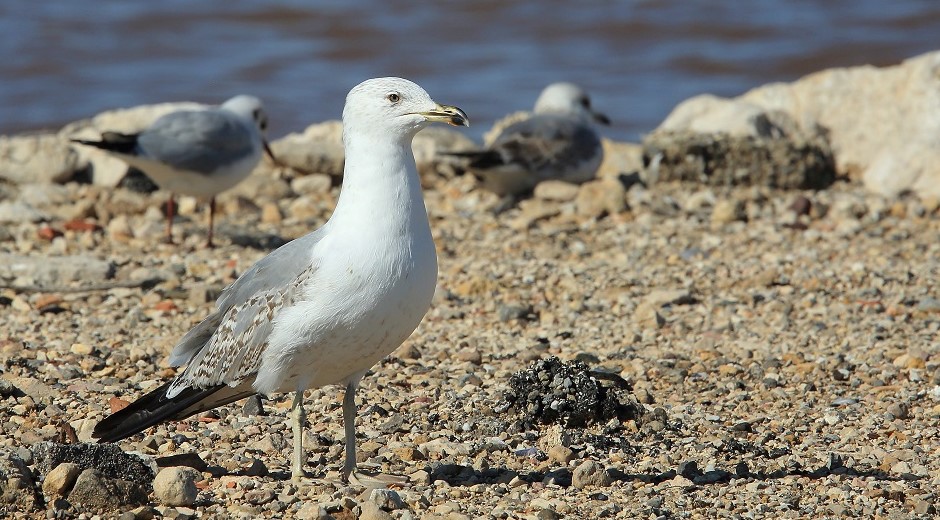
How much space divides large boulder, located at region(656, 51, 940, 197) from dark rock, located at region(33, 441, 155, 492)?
683 centimetres

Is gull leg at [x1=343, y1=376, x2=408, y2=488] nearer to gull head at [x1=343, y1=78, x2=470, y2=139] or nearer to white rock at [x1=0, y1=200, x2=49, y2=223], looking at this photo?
gull head at [x1=343, y1=78, x2=470, y2=139]

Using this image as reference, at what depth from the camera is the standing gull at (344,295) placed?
4.26m

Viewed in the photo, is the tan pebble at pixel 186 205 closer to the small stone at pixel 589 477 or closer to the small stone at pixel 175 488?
the small stone at pixel 175 488

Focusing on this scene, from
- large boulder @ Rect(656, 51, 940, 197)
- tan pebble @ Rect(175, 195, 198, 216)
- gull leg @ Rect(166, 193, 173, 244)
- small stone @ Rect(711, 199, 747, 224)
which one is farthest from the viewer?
large boulder @ Rect(656, 51, 940, 197)

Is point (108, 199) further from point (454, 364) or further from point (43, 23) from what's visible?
point (43, 23)

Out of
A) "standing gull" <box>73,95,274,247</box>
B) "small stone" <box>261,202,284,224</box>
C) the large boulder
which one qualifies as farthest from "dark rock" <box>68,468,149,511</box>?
the large boulder

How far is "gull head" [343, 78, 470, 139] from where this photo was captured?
4.49 metres

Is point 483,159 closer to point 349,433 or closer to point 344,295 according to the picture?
point 349,433

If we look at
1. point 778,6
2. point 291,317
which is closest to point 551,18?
point 778,6

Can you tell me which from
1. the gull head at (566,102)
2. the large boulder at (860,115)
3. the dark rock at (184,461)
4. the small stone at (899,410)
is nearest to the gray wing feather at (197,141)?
the gull head at (566,102)

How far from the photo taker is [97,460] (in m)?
4.36

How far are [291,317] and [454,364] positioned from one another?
1.84 metres

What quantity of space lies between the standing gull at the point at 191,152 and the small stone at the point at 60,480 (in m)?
4.41

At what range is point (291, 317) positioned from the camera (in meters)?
4.35
